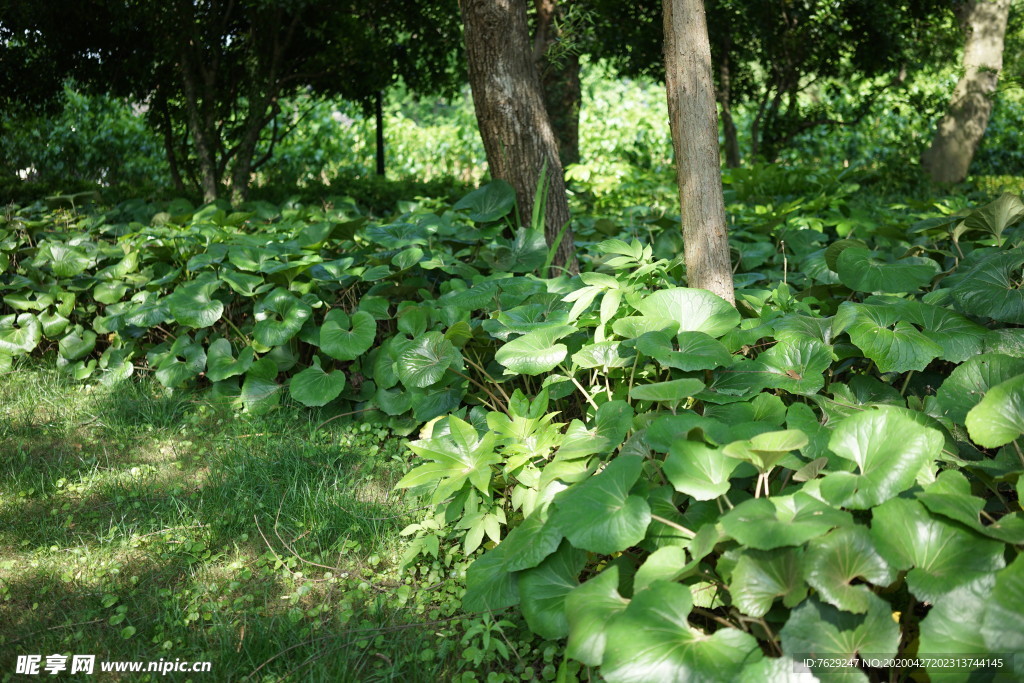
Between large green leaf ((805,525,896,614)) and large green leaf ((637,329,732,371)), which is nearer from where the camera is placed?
large green leaf ((805,525,896,614))

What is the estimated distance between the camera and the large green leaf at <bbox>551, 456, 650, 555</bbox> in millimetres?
1521

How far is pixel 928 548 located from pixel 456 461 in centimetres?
A: 112

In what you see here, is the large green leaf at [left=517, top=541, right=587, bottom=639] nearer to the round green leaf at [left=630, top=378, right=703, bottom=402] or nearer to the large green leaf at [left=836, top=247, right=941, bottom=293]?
the round green leaf at [left=630, top=378, right=703, bottom=402]

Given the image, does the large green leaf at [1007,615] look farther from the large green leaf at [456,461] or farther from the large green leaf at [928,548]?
the large green leaf at [456,461]

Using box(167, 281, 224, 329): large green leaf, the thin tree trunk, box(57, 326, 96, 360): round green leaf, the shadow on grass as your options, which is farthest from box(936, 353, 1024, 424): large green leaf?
the thin tree trunk

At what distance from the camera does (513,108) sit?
3.22m

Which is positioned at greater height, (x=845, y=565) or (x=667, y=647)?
(x=845, y=565)

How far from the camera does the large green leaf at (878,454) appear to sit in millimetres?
1424

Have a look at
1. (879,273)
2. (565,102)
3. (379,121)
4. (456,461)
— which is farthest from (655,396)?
(379,121)

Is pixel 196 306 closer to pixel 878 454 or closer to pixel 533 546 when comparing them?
pixel 533 546

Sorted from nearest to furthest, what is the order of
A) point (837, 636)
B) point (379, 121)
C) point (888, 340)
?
point (837, 636) → point (888, 340) → point (379, 121)

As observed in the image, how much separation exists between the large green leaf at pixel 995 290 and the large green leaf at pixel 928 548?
845 millimetres

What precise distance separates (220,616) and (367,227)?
1.75 metres

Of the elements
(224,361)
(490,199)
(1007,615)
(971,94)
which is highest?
(971,94)
